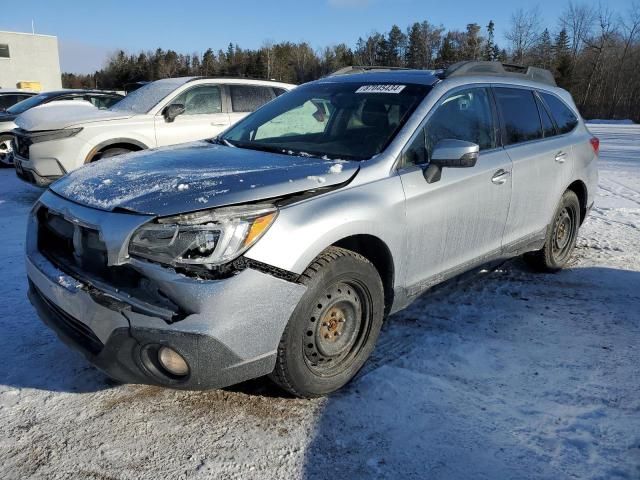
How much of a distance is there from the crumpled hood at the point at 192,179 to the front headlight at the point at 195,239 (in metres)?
0.06

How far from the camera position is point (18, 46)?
46344 millimetres

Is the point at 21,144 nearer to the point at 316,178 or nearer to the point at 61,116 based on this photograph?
the point at 61,116

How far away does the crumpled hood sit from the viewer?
2.46 metres

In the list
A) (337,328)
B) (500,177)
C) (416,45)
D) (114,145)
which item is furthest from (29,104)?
(416,45)

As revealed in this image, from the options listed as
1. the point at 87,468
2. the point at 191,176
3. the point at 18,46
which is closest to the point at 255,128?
the point at 191,176

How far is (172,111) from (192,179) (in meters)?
5.20

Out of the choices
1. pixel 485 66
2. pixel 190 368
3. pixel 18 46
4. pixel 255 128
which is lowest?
pixel 190 368

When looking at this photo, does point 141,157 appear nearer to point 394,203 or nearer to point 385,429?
point 394,203

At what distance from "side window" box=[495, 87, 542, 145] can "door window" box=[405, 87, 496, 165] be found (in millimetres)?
200

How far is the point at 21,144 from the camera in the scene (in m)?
7.23

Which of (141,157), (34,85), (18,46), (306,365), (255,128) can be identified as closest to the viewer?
(306,365)

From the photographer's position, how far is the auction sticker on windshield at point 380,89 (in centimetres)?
362

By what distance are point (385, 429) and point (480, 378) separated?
0.79 m

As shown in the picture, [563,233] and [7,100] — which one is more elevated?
[7,100]
